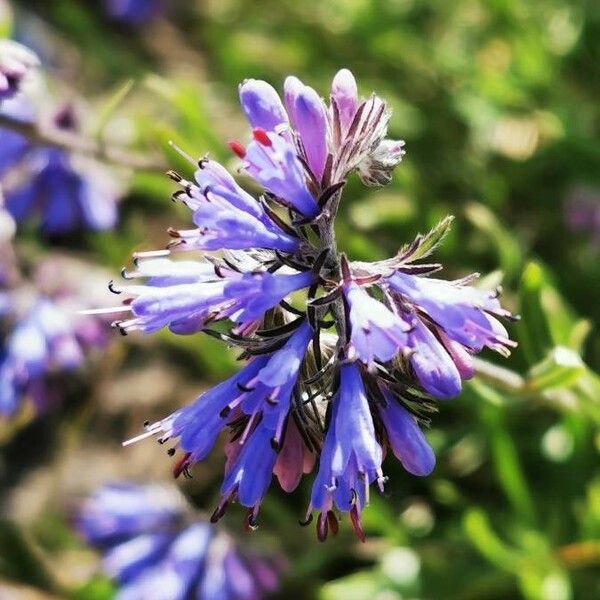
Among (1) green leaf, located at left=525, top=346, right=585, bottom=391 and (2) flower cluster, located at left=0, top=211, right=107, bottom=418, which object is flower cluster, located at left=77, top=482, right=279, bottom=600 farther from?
(1) green leaf, located at left=525, top=346, right=585, bottom=391

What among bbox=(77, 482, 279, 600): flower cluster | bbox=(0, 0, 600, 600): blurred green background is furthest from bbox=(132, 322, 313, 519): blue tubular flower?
bbox=(77, 482, 279, 600): flower cluster

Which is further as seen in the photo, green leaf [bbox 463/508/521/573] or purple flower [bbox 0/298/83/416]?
purple flower [bbox 0/298/83/416]

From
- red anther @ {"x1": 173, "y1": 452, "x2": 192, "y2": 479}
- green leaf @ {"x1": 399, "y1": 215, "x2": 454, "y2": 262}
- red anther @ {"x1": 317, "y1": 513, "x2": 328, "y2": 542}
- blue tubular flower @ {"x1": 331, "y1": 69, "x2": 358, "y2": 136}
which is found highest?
blue tubular flower @ {"x1": 331, "y1": 69, "x2": 358, "y2": 136}

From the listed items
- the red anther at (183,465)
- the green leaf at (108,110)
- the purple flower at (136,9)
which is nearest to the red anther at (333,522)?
the red anther at (183,465)

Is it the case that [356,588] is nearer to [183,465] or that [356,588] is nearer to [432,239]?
[183,465]

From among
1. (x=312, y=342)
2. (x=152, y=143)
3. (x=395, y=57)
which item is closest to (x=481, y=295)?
(x=312, y=342)

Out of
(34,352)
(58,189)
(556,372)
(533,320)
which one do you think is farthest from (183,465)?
(58,189)

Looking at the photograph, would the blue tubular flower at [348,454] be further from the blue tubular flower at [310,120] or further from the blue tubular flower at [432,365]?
the blue tubular flower at [310,120]
